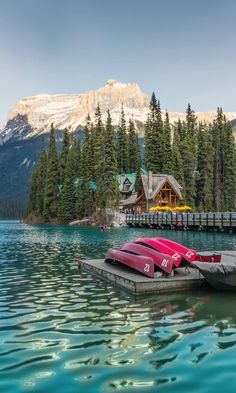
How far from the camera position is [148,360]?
8.82m

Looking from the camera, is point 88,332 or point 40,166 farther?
point 40,166

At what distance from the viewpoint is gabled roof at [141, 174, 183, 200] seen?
284 ft

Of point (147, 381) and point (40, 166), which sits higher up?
point (40, 166)

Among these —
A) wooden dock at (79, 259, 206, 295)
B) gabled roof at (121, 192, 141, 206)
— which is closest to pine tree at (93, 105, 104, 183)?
gabled roof at (121, 192, 141, 206)

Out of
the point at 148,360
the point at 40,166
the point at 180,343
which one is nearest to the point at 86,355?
the point at 148,360

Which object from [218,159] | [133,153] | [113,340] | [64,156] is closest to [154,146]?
[218,159]

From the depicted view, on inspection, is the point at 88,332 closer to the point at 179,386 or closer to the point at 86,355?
the point at 86,355

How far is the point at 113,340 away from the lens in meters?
10.2

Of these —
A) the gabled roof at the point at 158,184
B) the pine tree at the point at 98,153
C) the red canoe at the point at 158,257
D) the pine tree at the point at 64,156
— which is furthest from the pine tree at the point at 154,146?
the red canoe at the point at 158,257

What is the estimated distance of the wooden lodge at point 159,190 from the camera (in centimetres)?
8719

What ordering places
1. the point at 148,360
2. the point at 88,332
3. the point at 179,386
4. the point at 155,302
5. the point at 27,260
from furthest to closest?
the point at 27,260, the point at 155,302, the point at 88,332, the point at 148,360, the point at 179,386

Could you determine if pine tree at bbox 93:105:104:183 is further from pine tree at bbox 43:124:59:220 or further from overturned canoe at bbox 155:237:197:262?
overturned canoe at bbox 155:237:197:262

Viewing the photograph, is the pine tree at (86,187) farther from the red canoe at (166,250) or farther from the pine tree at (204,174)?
the red canoe at (166,250)

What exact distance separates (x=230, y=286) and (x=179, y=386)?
8724mm
